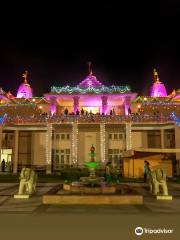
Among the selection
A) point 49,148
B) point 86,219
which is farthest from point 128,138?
point 86,219

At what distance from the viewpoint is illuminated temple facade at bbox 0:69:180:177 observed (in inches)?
1266

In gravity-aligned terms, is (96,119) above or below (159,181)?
above

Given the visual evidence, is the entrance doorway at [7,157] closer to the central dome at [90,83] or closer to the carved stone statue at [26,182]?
the central dome at [90,83]

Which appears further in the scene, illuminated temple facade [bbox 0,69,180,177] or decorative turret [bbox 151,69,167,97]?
decorative turret [bbox 151,69,167,97]

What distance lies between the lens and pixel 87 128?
35.4 meters

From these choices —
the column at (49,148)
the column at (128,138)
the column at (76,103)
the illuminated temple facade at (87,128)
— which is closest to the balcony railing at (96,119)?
the illuminated temple facade at (87,128)

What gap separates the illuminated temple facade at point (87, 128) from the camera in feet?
106

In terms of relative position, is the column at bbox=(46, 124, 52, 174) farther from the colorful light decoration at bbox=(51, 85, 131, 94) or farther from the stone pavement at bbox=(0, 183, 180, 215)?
the stone pavement at bbox=(0, 183, 180, 215)

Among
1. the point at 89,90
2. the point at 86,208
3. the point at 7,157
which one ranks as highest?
the point at 89,90

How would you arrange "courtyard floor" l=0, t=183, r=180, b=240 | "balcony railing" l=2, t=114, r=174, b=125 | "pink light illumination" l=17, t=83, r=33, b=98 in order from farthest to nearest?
1. "pink light illumination" l=17, t=83, r=33, b=98
2. "balcony railing" l=2, t=114, r=174, b=125
3. "courtyard floor" l=0, t=183, r=180, b=240

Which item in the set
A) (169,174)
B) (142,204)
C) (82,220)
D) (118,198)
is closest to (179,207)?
(142,204)

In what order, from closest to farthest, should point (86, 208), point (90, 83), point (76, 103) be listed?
point (86, 208) < point (76, 103) < point (90, 83)

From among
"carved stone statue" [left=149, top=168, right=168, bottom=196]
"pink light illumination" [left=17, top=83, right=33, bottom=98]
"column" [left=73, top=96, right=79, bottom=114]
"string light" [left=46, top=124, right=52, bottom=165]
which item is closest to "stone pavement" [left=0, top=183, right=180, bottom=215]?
"carved stone statue" [left=149, top=168, right=168, bottom=196]

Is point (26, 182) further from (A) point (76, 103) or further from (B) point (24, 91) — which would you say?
(B) point (24, 91)
